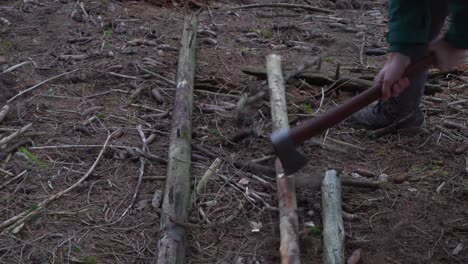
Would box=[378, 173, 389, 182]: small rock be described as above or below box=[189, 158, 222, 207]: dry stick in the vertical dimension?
below

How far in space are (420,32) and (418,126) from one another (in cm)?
128

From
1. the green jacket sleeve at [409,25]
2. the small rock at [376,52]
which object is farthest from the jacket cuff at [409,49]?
the small rock at [376,52]

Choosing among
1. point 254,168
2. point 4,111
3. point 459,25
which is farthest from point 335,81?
point 4,111

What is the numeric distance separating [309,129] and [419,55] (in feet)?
2.26

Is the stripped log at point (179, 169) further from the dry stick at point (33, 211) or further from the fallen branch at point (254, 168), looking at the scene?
the dry stick at point (33, 211)

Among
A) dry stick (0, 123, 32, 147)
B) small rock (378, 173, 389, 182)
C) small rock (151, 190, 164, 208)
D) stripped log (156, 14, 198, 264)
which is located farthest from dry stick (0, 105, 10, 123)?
small rock (378, 173, 389, 182)

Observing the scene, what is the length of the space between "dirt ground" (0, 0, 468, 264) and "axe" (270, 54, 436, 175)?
1.37 ft

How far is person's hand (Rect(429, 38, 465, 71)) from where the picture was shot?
2643 mm

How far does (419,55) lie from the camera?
2840 millimetres

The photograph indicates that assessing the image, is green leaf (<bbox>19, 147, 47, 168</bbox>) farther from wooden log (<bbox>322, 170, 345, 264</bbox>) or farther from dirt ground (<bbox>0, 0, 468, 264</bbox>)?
wooden log (<bbox>322, 170, 345, 264</bbox>)

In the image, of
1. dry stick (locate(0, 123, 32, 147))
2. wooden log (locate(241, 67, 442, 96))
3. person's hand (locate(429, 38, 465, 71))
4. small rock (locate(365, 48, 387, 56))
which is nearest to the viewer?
person's hand (locate(429, 38, 465, 71))

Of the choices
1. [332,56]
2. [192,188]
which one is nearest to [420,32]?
[192,188]

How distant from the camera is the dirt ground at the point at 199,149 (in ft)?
9.49

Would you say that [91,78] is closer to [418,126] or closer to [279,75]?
[279,75]
